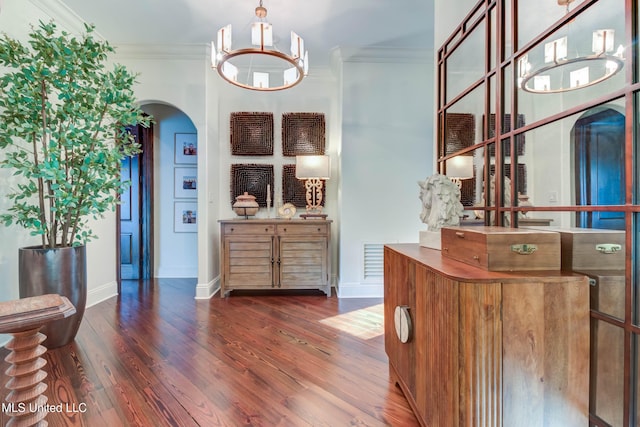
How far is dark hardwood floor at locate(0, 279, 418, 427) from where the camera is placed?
1.46 m

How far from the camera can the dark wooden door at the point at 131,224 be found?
4.18 metres

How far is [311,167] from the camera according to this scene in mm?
3584

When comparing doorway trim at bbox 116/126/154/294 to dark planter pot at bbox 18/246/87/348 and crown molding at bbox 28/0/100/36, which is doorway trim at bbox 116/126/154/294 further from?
dark planter pot at bbox 18/246/87/348

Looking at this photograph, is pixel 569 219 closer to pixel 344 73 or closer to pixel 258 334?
pixel 258 334

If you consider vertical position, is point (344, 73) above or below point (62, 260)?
above

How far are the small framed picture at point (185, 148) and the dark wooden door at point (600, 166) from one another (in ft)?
14.5

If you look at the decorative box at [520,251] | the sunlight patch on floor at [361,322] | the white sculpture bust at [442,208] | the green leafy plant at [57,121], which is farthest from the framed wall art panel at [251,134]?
the decorative box at [520,251]

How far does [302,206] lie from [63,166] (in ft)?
8.11

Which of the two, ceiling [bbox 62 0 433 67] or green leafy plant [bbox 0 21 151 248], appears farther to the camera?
ceiling [bbox 62 0 433 67]

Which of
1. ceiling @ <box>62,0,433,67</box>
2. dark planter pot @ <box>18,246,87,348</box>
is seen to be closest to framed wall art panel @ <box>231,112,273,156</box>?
ceiling @ <box>62,0,433,67</box>

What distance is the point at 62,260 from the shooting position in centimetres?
213

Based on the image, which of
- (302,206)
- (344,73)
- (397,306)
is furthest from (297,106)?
(397,306)

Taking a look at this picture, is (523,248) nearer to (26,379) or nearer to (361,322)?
(26,379)

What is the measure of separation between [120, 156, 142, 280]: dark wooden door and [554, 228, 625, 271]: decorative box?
4.75m
